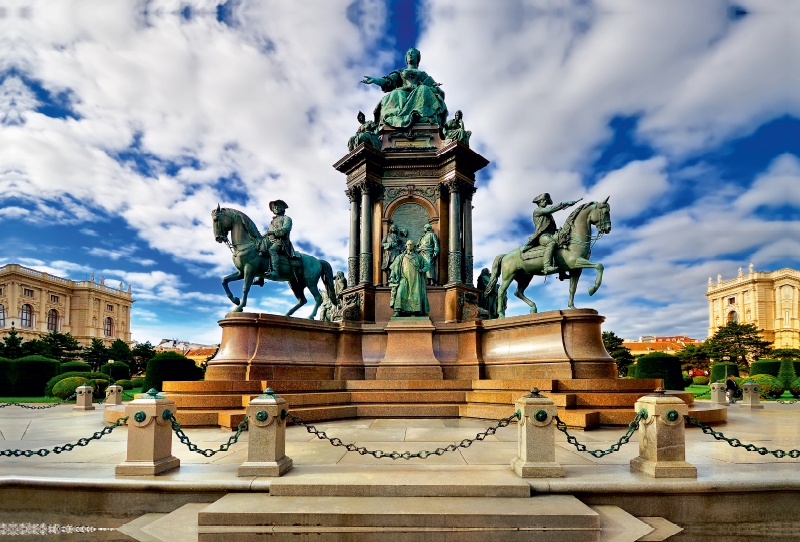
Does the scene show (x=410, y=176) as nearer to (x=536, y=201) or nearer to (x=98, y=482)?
(x=536, y=201)

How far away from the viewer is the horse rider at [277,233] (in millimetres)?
19125

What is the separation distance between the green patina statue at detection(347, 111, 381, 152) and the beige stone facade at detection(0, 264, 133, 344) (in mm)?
86136

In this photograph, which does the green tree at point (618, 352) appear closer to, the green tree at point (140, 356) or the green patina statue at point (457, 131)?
the green patina statue at point (457, 131)

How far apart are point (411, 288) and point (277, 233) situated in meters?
5.53

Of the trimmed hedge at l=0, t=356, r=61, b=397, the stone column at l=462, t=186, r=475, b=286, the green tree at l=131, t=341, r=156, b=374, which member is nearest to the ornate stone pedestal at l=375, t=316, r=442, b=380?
the stone column at l=462, t=186, r=475, b=286

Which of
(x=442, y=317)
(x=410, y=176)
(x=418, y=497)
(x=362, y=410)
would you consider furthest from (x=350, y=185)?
(x=418, y=497)

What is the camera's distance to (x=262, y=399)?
7656 mm

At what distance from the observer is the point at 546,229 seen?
18328mm

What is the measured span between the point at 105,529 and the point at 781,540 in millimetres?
8926

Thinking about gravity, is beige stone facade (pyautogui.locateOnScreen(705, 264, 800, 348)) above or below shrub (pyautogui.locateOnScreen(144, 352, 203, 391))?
above

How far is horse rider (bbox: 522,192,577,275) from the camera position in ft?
58.4

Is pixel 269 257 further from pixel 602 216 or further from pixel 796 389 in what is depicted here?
pixel 796 389

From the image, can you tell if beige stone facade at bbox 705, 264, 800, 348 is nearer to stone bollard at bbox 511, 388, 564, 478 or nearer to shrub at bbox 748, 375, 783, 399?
shrub at bbox 748, 375, 783, 399

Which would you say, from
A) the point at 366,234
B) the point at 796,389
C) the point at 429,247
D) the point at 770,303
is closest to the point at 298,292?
the point at 366,234
